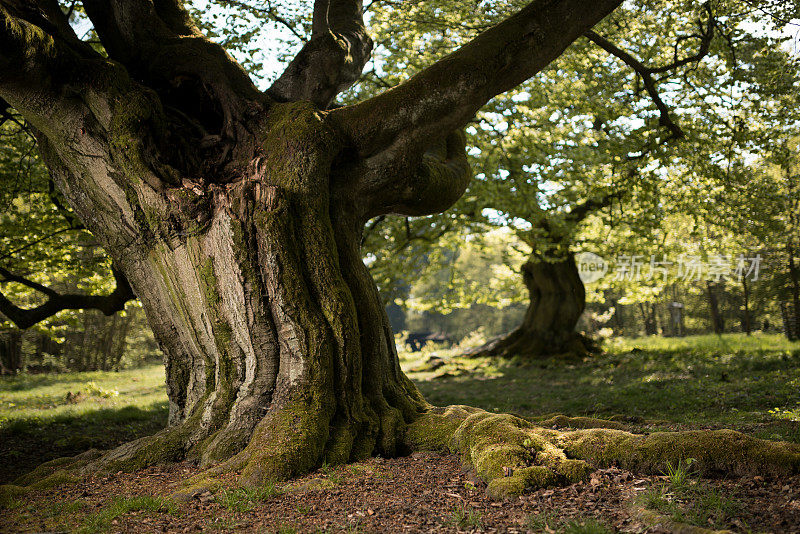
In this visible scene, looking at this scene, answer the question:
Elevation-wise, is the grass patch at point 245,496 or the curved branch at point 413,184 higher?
the curved branch at point 413,184

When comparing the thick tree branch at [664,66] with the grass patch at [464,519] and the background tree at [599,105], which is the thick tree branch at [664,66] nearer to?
the background tree at [599,105]

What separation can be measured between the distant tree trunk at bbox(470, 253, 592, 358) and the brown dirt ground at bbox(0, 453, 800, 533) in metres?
16.9

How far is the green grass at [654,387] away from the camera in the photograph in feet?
28.0

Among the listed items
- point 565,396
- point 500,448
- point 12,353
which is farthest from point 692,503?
point 12,353

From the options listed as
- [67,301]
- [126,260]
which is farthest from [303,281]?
[67,301]

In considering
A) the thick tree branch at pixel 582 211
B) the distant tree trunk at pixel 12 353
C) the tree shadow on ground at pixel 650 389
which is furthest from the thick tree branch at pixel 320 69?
the distant tree trunk at pixel 12 353

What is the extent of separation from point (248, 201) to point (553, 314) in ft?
57.8

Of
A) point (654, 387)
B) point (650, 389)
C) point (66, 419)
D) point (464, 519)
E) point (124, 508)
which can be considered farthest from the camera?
point (654, 387)

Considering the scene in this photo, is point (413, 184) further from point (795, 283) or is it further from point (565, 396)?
point (795, 283)

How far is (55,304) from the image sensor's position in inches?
398

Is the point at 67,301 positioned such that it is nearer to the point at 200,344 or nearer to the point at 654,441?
the point at 200,344

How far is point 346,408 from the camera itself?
20.1ft

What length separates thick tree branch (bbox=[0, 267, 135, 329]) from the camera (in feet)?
32.0

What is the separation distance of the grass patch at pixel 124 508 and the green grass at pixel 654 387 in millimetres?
5988
